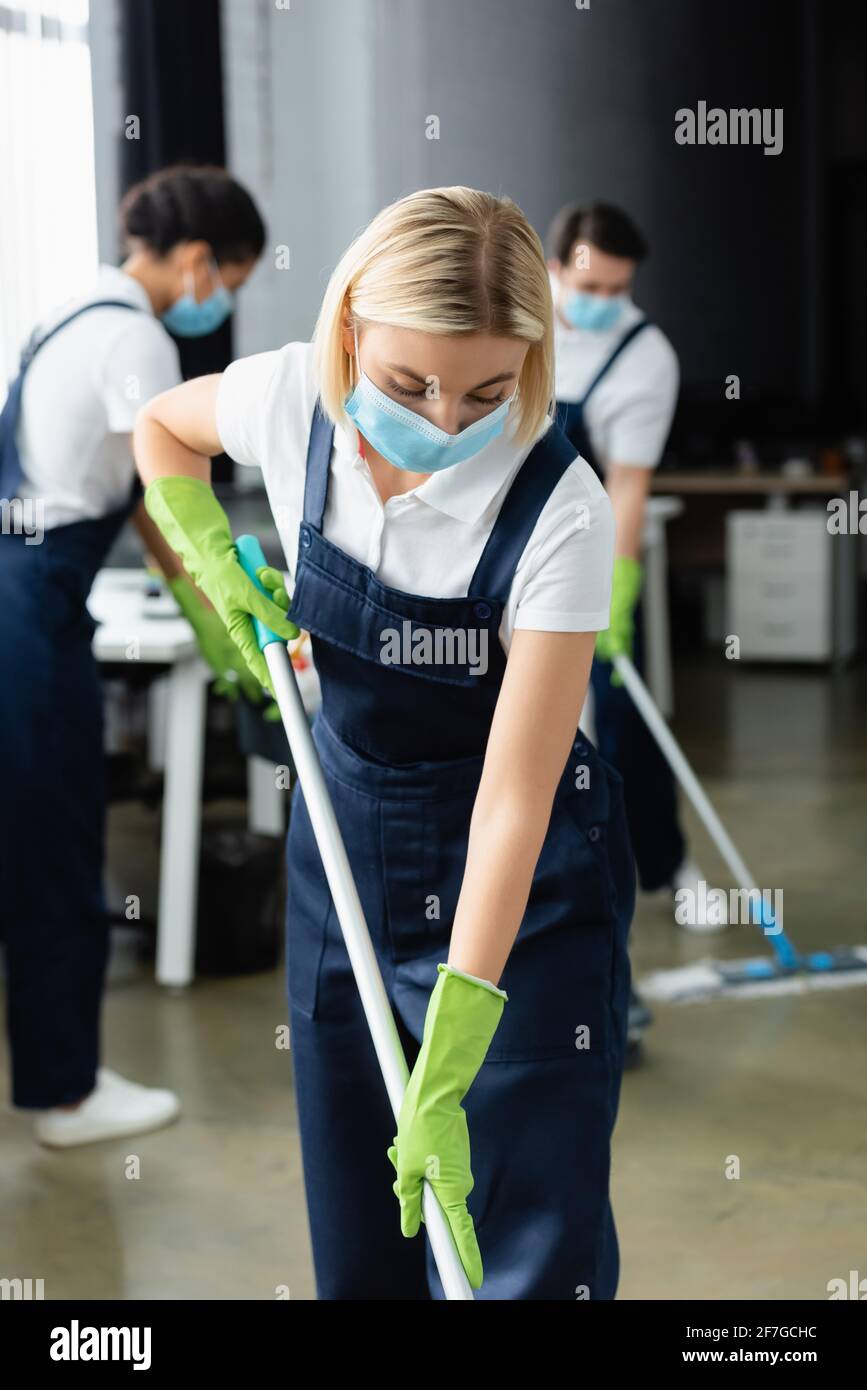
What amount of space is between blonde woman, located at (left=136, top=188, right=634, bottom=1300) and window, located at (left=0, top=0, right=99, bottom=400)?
370cm

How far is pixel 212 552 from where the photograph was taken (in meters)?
1.67

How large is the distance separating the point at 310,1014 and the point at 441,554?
1.52ft

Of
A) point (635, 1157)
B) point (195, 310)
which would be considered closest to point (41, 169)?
point (195, 310)

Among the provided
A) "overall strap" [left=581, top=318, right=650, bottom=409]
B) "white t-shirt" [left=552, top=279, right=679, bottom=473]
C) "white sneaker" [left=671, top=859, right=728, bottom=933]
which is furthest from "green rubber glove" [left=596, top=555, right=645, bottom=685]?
"white sneaker" [left=671, top=859, right=728, bottom=933]

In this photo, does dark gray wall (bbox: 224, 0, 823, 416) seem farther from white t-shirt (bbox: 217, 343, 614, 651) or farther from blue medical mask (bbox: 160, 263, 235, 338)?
white t-shirt (bbox: 217, 343, 614, 651)

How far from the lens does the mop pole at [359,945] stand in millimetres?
1322

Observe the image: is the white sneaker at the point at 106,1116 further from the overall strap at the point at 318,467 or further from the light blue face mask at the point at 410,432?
the light blue face mask at the point at 410,432

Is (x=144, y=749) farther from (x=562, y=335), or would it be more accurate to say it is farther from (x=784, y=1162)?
(x=784, y=1162)

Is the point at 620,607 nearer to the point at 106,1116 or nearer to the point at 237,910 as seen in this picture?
the point at 237,910

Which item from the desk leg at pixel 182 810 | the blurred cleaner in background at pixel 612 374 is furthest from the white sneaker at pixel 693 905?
the desk leg at pixel 182 810
